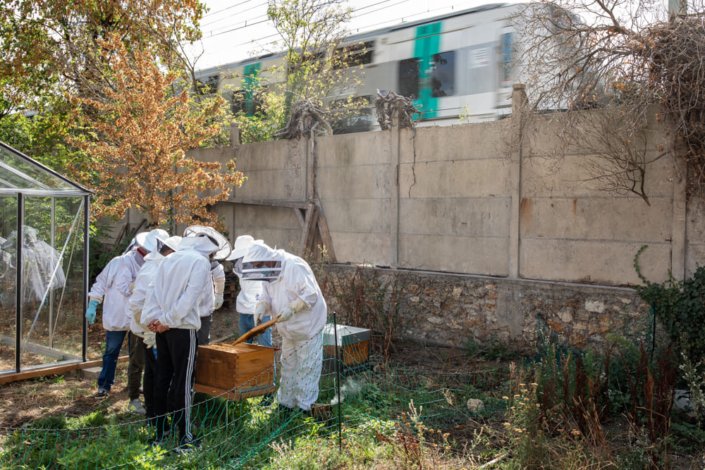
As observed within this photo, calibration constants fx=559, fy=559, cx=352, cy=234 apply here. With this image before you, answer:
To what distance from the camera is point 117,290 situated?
19.9 ft

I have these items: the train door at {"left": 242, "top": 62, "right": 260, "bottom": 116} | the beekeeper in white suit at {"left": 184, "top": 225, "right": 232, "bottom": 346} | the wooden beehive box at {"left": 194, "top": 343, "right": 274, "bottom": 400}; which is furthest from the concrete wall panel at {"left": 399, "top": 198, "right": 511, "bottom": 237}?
the train door at {"left": 242, "top": 62, "right": 260, "bottom": 116}

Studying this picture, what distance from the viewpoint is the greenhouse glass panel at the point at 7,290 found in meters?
6.72

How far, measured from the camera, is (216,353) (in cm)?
462

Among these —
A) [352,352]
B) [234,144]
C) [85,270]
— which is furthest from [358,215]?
[85,270]

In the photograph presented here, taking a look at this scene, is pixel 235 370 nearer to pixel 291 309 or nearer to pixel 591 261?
pixel 291 309

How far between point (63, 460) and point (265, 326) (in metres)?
1.76

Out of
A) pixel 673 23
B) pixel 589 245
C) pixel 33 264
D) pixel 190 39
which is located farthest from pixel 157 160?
pixel 673 23

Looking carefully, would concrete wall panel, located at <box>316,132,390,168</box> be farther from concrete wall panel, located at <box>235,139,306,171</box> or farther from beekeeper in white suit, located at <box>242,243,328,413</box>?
beekeeper in white suit, located at <box>242,243,328,413</box>

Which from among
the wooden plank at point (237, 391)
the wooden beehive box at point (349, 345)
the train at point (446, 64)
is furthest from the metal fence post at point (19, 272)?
the train at point (446, 64)

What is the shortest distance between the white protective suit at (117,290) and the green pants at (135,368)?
34 cm

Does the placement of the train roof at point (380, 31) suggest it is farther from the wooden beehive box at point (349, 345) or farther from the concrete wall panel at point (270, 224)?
the wooden beehive box at point (349, 345)

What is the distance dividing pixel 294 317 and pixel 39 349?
379 cm

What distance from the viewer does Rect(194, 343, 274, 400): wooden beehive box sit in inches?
176

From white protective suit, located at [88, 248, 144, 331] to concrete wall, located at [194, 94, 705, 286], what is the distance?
3.80 m
